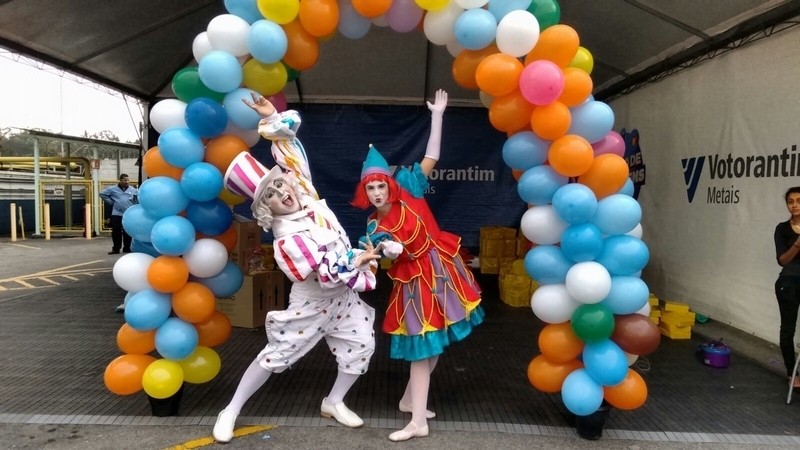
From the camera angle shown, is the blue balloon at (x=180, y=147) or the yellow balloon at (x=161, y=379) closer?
the blue balloon at (x=180, y=147)

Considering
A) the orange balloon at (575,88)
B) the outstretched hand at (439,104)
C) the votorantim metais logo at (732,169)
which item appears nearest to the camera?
the orange balloon at (575,88)

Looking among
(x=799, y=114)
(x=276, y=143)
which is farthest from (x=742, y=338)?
(x=276, y=143)

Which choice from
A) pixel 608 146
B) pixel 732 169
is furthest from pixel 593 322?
pixel 732 169

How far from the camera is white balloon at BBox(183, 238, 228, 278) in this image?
3268 millimetres

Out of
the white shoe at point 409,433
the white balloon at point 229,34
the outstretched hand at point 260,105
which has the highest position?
the white balloon at point 229,34

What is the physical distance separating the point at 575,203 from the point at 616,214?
0.87 ft

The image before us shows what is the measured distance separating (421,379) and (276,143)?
1.59 meters

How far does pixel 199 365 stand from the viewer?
11.2 feet

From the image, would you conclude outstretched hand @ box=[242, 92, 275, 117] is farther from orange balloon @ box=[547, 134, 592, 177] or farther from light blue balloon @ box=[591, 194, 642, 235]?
light blue balloon @ box=[591, 194, 642, 235]

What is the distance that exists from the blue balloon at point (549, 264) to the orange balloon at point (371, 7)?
1.62m

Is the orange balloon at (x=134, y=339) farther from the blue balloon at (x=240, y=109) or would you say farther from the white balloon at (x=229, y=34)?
the white balloon at (x=229, y=34)

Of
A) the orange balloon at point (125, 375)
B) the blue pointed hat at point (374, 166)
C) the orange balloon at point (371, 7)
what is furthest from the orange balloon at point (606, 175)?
the orange balloon at point (125, 375)

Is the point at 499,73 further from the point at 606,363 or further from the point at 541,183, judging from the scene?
the point at 606,363

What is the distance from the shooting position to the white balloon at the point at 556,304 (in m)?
3.12
